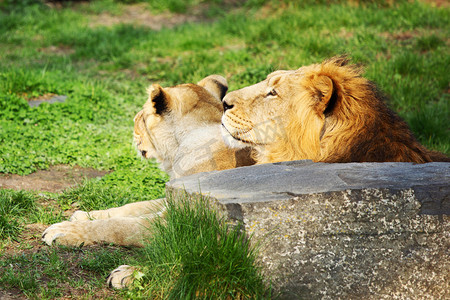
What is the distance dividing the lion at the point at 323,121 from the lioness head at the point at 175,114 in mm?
1180

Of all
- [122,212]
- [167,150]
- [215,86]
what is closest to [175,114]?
[167,150]

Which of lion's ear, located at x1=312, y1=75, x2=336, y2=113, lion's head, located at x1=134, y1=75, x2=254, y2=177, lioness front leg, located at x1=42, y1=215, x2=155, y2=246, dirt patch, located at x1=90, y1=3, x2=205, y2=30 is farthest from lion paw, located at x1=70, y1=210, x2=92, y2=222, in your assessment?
dirt patch, located at x1=90, y1=3, x2=205, y2=30

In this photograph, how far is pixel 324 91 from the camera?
151 inches

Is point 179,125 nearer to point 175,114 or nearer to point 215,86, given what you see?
point 175,114

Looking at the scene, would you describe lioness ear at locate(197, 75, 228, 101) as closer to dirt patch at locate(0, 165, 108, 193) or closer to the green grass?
dirt patch at locate(0, 165, 108, 193)

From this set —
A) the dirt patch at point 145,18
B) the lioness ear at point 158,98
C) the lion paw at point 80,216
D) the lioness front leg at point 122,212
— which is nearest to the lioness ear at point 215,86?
the lioness ear at point 158,98

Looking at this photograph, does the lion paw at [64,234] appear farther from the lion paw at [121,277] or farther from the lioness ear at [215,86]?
the lioness ear at [215,86]

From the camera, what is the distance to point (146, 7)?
14.0m

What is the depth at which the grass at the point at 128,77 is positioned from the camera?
12.1 feet

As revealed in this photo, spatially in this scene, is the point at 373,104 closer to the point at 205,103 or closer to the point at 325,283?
the point at 325,283

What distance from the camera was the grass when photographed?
3.70 m

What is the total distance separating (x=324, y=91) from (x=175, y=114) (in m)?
2.00

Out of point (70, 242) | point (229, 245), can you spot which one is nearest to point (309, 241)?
point (229, 245)

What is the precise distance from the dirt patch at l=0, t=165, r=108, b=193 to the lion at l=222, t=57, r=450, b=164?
2268 mm
